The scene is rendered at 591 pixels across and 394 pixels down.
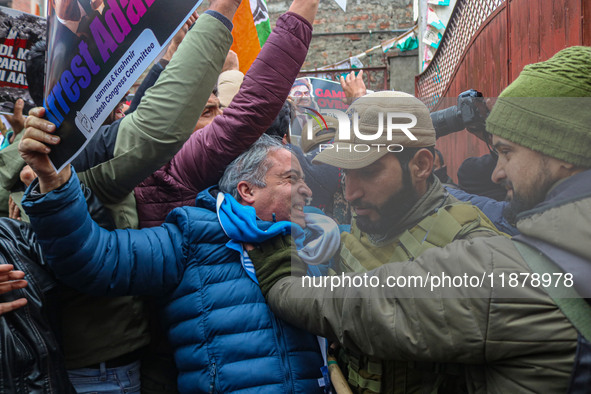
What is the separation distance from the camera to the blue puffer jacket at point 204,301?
1332mm

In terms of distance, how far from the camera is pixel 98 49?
1077mm

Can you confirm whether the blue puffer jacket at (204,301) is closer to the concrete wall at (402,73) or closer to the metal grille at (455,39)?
the metal grille at (455,39)

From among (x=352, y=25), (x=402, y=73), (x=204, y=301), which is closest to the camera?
(x=204, y=301)

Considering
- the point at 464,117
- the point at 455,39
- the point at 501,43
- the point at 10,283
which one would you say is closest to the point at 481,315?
the point at 464,117

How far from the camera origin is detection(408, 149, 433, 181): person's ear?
3.55 ft

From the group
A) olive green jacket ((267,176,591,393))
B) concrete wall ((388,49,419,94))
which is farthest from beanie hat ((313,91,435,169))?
concrete wall ((388,49,419,94))

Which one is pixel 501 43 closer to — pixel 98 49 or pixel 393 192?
pixel 393 192

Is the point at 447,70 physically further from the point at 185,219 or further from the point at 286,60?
the point at 185,219

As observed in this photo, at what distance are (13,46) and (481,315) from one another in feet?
5.80

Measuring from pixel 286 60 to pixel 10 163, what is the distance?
0.97m

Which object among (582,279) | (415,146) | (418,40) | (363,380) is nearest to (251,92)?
(415,146)

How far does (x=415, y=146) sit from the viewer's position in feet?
3.59

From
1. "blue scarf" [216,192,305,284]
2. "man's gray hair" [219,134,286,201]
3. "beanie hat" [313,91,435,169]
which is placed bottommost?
"blue scarf" [216,192,305,284]

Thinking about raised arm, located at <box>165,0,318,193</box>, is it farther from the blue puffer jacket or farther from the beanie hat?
the beanie hat
